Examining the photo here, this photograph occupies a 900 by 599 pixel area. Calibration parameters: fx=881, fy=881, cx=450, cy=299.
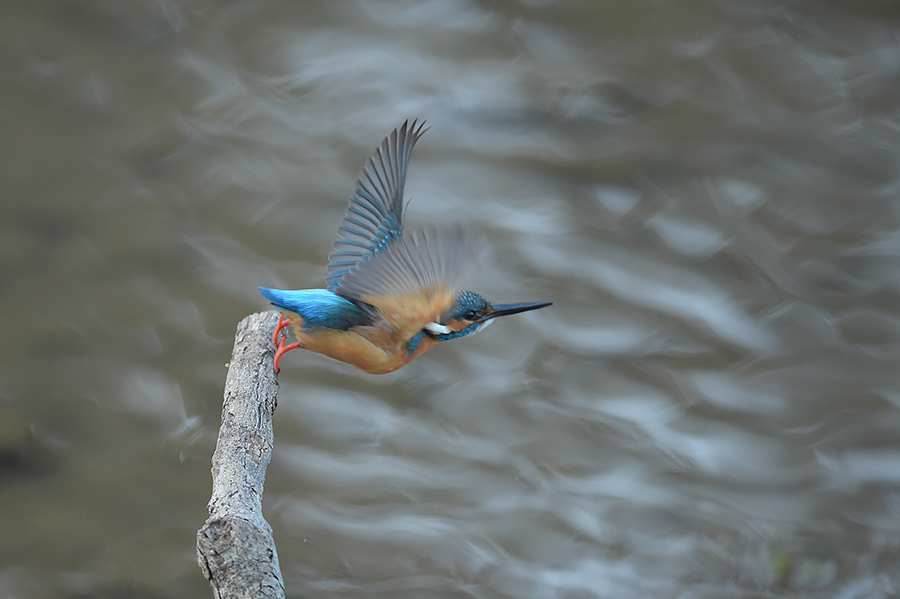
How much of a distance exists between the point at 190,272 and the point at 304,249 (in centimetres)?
57

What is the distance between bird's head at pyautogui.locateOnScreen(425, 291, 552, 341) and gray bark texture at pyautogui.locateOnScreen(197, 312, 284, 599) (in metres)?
0.35

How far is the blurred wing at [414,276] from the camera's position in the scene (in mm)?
1587

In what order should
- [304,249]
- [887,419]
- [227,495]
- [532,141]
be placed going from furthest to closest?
[532,141] → [304,249] → [887,419] → [227,495]

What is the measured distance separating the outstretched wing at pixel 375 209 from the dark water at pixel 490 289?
197cm

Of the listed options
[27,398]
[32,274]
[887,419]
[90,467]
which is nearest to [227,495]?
[90,467]

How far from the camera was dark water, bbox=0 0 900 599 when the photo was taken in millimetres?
3639

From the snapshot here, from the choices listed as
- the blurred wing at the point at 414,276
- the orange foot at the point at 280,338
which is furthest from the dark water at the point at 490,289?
the blurred wing at the point at 414,276

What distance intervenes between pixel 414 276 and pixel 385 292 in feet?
0.22

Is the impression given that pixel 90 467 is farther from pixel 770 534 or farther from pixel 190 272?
pixel 770 534

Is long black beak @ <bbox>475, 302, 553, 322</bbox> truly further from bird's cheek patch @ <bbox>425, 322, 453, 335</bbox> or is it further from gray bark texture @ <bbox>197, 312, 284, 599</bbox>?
gray bark texture @ <bbox>197, 312, 284, 599</bbox>

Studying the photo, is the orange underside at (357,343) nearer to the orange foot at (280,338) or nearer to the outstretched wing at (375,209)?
the orange foot at (280,338)

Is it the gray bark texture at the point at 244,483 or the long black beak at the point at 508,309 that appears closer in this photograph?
the gray bark texture at the point at 244,483

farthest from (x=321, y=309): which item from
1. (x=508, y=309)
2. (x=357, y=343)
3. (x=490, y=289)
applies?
(x=490, y=289)

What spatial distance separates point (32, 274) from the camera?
4238mm
